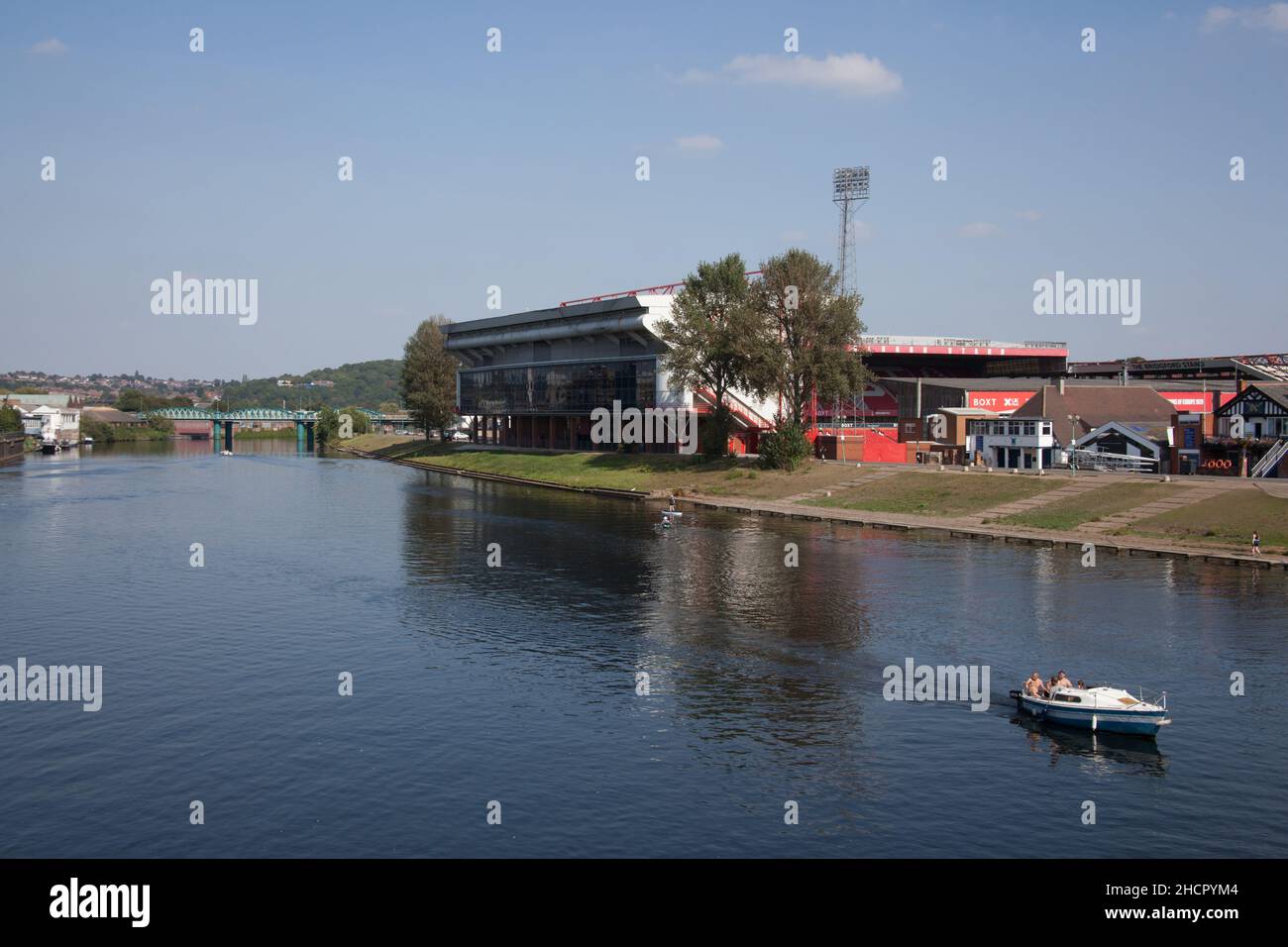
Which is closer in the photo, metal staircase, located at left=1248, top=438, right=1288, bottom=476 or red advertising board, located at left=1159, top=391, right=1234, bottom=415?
metal staircase, located at left=1248, top=438, right=1288, bottom=476

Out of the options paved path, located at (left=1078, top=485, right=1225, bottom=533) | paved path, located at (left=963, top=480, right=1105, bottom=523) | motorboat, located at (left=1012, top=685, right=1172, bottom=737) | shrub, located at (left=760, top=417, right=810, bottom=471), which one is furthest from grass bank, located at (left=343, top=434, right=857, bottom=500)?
motorboat, located at (left=1012, top=685, right=1172, bottom=737)

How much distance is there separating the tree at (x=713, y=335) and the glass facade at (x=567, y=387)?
15.0m

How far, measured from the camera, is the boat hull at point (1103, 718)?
39.6m

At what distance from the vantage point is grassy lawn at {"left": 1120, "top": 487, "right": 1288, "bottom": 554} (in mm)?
76812

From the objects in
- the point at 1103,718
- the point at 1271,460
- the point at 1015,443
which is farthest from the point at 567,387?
the point at 1103,718

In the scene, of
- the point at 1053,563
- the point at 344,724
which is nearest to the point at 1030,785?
the point at 344,724

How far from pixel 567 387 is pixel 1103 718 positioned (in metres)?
135

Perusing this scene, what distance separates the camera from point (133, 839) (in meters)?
30.9

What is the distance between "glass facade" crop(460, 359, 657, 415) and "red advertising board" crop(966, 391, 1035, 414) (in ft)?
150

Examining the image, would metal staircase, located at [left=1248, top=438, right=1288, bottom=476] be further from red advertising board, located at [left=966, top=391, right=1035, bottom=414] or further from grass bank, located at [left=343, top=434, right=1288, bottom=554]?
red advertising board, located at [left=966, top=391, right=1035, bottom=414]

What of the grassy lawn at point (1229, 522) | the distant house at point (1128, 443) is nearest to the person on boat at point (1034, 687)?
the grassy lawn at point (1229, 522)
